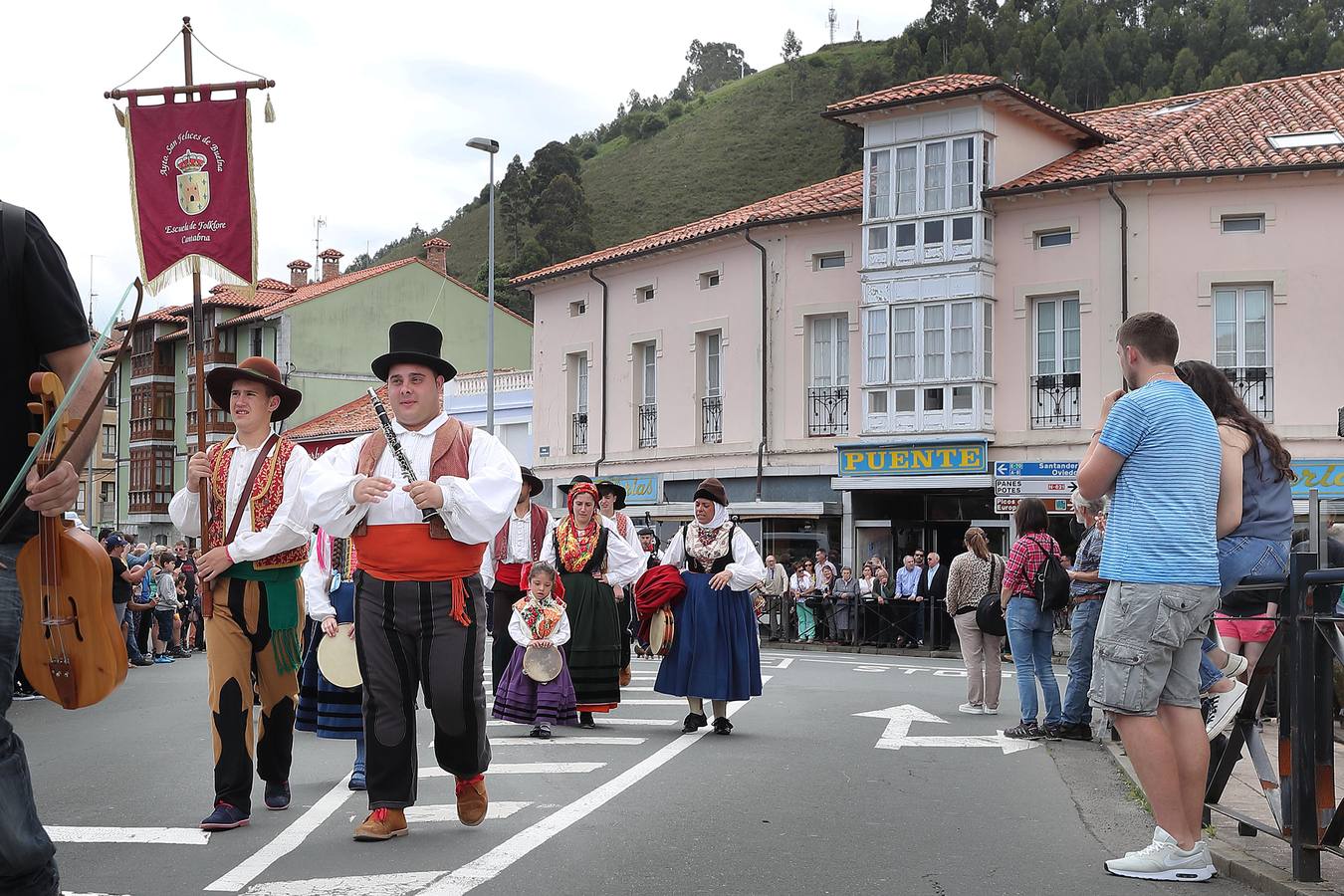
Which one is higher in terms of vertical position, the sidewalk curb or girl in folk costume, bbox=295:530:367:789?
girl in folk costume, bbox=295:530:367:789

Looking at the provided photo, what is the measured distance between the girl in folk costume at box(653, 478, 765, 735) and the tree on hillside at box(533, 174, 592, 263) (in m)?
77.0

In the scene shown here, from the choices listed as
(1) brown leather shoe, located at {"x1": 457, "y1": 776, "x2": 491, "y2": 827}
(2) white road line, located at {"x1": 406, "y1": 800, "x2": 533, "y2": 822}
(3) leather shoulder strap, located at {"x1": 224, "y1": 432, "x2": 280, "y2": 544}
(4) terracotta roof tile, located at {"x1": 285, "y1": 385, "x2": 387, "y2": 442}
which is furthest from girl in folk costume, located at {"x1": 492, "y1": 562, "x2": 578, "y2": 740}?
(4) terracotta roof tile, located at {"x1": 285, "y1": 385, "x2": 387, "y2": 442}

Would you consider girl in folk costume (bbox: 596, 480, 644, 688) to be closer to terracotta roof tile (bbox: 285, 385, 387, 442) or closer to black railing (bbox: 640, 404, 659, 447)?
black railing (bbox: 640, 404, 659, 447)

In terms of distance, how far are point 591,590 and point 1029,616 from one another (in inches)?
137

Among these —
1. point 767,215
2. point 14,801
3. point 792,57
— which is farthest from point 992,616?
point 792,57

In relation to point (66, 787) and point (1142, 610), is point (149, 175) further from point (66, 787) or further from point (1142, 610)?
point (1142, 610)

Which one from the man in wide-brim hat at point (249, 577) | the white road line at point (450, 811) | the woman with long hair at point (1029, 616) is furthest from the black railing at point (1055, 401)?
the man in wide-brim hat at point (249, 577)

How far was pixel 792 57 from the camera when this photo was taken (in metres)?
124

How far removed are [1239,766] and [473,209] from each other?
404ft

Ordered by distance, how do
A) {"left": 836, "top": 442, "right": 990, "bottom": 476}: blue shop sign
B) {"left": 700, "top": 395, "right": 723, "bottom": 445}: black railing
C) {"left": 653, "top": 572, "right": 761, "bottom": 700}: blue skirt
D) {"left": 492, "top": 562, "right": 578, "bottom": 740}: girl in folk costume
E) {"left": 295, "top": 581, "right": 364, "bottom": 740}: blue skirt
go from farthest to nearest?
{"left": 700, "top": 395, "right": 723, "bottom": 445}: black railing, {"left": 836, "top": 442, "right": 990, "bottom": 476}: blue shop sign, {"left": 653, "top": 572, "right": 761, "bottom": 700}: blue skirt, {"left": 492, "top": 562, "right": 578, "bottom": 740}: girl in folk costume, {"left": 295, "top": 581, "right": 364, "bottom": 740}: blue skirt

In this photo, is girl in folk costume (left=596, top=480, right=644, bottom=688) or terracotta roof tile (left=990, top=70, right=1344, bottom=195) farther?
terracotta roof tile (left=990, top=70, right=1344, bottom=195)

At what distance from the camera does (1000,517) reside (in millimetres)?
31312

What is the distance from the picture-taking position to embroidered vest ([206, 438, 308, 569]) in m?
7.41

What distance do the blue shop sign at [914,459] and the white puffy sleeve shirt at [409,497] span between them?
24.6 m
